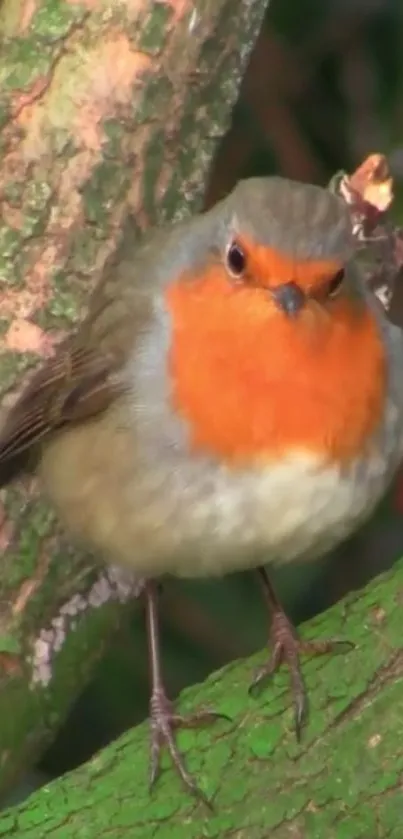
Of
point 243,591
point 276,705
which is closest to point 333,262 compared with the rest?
point 276,705

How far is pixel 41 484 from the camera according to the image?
2.29 meters

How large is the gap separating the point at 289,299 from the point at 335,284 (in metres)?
0.11

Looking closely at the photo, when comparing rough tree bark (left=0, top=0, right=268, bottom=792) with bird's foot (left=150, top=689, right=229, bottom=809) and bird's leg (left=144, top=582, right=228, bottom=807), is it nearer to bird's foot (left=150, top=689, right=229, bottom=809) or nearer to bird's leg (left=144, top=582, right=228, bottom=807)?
bird's leg (left=144, top=582, right=228, bottom=807)

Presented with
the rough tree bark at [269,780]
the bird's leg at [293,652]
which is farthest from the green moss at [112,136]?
the rough tree bark at [269,780]

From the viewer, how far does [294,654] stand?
2.09 m

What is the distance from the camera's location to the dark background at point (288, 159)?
2955mm

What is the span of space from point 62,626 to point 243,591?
0.69m

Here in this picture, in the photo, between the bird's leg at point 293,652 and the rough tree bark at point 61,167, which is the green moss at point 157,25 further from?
the bird's leg at point 293,652

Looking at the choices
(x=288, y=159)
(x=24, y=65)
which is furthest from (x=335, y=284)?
(x=288, y=159)

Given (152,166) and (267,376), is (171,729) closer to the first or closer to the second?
(267,376)

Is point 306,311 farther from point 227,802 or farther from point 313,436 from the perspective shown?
point 227,802

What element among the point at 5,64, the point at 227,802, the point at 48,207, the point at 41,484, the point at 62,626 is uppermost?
the point at 5,64

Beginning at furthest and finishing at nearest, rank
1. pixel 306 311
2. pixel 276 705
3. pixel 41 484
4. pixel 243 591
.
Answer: pixel 243 591 → pixel 41 484 → pixel 276 705 → pixel 306 311

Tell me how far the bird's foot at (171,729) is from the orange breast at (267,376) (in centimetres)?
37
